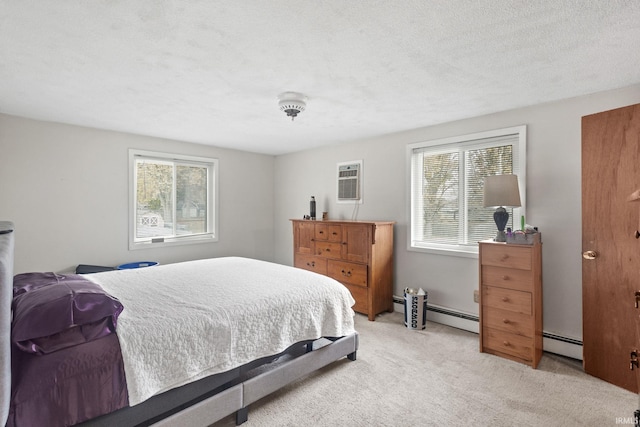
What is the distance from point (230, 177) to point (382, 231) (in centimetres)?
268

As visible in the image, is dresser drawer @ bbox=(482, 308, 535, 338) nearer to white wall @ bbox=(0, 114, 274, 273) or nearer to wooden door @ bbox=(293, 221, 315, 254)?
wooden door @ bbox=(293, 221, 315, 254)

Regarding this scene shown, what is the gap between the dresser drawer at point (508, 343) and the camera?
8.58 ft

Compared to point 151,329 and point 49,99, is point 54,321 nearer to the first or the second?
point 151,329

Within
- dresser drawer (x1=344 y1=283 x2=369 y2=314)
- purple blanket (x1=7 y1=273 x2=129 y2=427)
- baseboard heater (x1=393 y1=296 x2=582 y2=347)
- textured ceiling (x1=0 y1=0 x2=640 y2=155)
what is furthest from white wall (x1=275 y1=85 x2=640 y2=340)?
purple blanket (x1=7 y1=273 x2=129 y2=427)

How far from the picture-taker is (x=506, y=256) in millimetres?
2711

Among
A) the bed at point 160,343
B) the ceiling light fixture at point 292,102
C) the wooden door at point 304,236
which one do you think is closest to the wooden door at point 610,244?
the bed at point 160,343

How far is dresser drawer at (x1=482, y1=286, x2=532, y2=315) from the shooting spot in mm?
2623

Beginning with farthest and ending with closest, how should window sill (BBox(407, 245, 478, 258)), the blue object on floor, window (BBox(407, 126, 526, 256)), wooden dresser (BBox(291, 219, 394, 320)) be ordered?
1. the blue object on floor
2. wooden dresser (BBox(291, 219, 394, 320))
3. window sill (BBox(407, 245, 478, 258))
4. window (BBox(407, 126, 526, 256))

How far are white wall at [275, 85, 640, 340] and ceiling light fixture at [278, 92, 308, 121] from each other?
5.52 ft

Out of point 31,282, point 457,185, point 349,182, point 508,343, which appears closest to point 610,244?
point 508,343

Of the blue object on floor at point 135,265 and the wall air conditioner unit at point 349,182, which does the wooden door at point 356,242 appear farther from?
the blue object on floor at point 135,265

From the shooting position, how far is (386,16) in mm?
1580

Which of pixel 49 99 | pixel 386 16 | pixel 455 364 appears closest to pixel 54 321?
pixel 386 16

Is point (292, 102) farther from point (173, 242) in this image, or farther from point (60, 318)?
point (173, 242)
